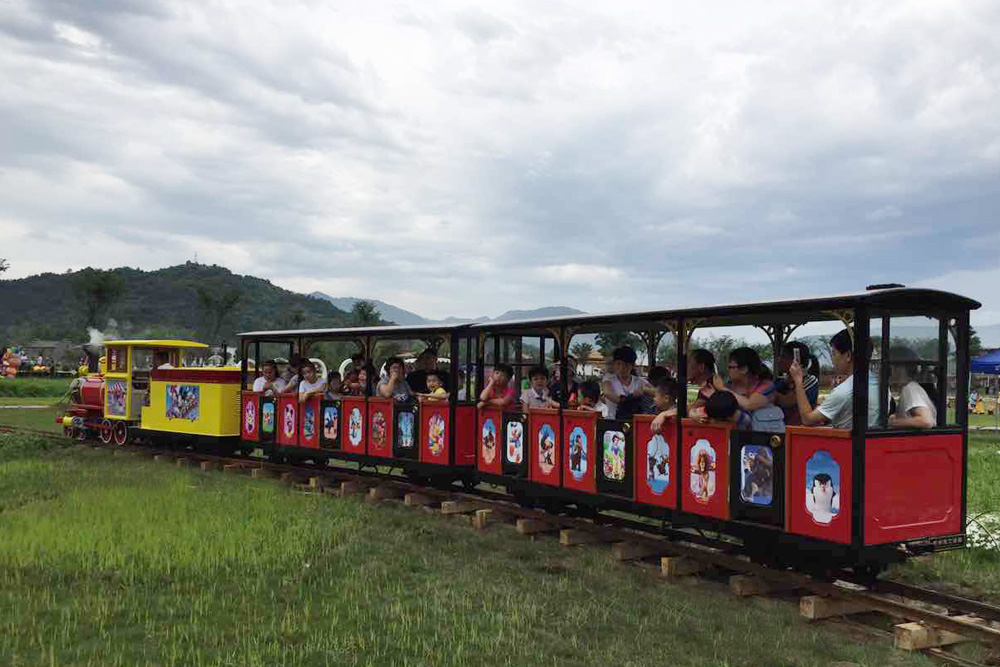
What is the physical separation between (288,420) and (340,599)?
7.41 metres

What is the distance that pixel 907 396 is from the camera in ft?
21.7

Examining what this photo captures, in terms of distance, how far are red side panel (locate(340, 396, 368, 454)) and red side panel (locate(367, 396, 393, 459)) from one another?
0.42ft

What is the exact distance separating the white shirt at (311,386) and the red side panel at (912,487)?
874cm

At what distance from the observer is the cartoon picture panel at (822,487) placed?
6395 mm

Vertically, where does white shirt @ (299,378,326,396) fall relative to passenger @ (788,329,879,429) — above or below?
below

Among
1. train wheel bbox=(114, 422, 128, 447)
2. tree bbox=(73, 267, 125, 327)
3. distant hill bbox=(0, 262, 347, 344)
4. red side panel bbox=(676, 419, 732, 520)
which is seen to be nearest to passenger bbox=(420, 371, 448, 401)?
red side panel bbox=(676, 419, 732, 520)

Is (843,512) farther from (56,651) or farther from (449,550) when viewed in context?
(56,651)

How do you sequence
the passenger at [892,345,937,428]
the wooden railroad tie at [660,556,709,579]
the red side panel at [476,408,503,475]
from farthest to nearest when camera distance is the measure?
the red side panel at [476,408,503,475], the wooden railroad tie at [660,556,709,579], the passenger at [892,345,937,428]

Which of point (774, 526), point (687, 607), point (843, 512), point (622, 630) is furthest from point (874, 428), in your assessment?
point (622, 630)

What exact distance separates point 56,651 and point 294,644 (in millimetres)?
1517

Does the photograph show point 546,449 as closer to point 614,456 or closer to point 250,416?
point 614,456

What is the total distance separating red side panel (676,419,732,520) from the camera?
725 centimetres

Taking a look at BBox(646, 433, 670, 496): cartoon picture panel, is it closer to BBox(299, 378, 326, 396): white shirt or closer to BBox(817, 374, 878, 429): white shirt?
BBox(817, 374, 878, 429): white shirt

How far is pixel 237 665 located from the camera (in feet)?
16.5
